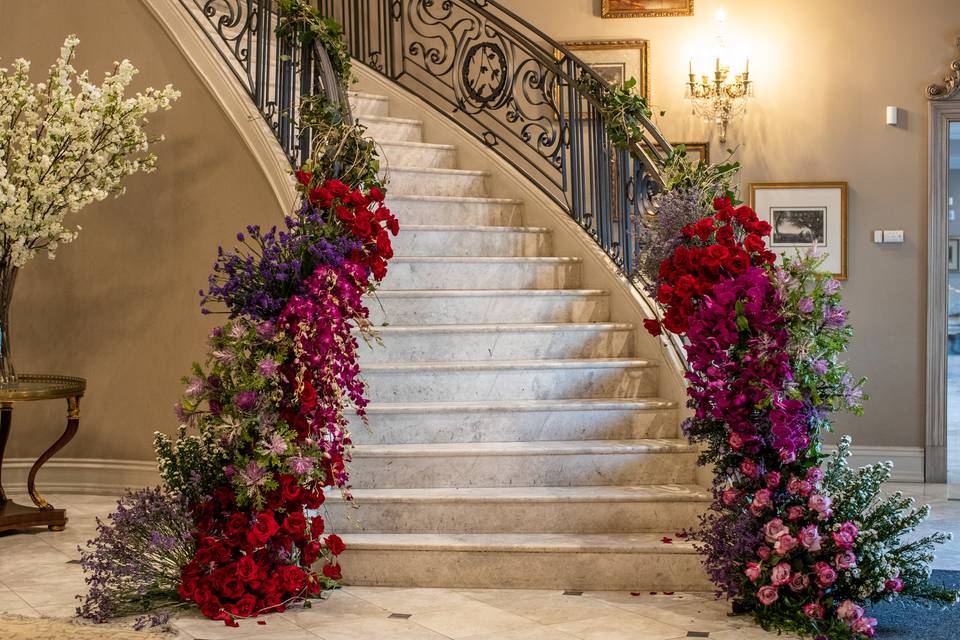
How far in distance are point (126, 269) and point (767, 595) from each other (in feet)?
13.0

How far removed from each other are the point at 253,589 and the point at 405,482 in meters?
0.88

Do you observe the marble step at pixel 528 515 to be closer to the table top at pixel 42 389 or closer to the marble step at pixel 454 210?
the table top at pixel 42 389

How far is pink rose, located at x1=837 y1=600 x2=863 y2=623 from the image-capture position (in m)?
3.59

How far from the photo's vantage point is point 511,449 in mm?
4582

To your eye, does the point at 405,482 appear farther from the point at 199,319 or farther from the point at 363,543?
the point at 199,319

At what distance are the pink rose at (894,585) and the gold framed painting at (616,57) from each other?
13.5ft

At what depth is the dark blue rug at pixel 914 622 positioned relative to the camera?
3.66 metres

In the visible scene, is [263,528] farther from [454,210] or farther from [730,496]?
[454,210]

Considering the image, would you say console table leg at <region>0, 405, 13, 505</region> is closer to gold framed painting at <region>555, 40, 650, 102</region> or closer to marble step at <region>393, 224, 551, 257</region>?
marble step at <region>393, 224, 551, 257</region>

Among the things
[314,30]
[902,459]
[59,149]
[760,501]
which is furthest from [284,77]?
[902,459]

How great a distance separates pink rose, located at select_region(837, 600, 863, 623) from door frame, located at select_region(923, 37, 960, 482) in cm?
371

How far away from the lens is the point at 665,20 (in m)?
7.09

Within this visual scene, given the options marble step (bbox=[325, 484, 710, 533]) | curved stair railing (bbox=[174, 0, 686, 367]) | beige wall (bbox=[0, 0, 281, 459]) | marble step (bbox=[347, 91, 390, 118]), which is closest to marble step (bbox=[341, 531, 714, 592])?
marble step (bbox=[325, 484, 710, 533])

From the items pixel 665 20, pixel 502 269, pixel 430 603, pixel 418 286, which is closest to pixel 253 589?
pixel 430 603
